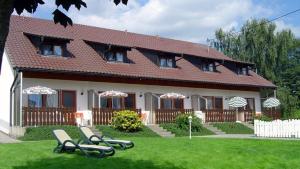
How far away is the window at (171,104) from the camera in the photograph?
29969 millimetres

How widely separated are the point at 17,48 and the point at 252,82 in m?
19.0

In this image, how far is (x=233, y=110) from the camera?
109ft

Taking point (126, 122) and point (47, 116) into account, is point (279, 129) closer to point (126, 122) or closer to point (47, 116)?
point (126, 122)

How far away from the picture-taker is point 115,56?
29.1 metres

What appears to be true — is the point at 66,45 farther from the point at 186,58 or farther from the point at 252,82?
the point at 252,82

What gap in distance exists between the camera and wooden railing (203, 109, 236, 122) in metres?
30.9

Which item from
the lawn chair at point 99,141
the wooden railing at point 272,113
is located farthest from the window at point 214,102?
the lawn chair at point 99,141

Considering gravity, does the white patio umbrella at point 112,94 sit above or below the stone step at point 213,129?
above

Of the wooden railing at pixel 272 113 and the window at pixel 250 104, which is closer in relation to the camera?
the window at pixel 250 104

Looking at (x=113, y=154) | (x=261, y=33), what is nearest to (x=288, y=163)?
(x=113, y=154)

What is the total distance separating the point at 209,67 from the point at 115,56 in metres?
9.06

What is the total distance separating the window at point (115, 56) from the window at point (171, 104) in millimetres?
3754

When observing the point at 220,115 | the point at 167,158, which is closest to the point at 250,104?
the point at 220,115

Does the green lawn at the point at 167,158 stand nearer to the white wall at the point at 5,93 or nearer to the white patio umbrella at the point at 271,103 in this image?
the white wall at the point at 5,93
